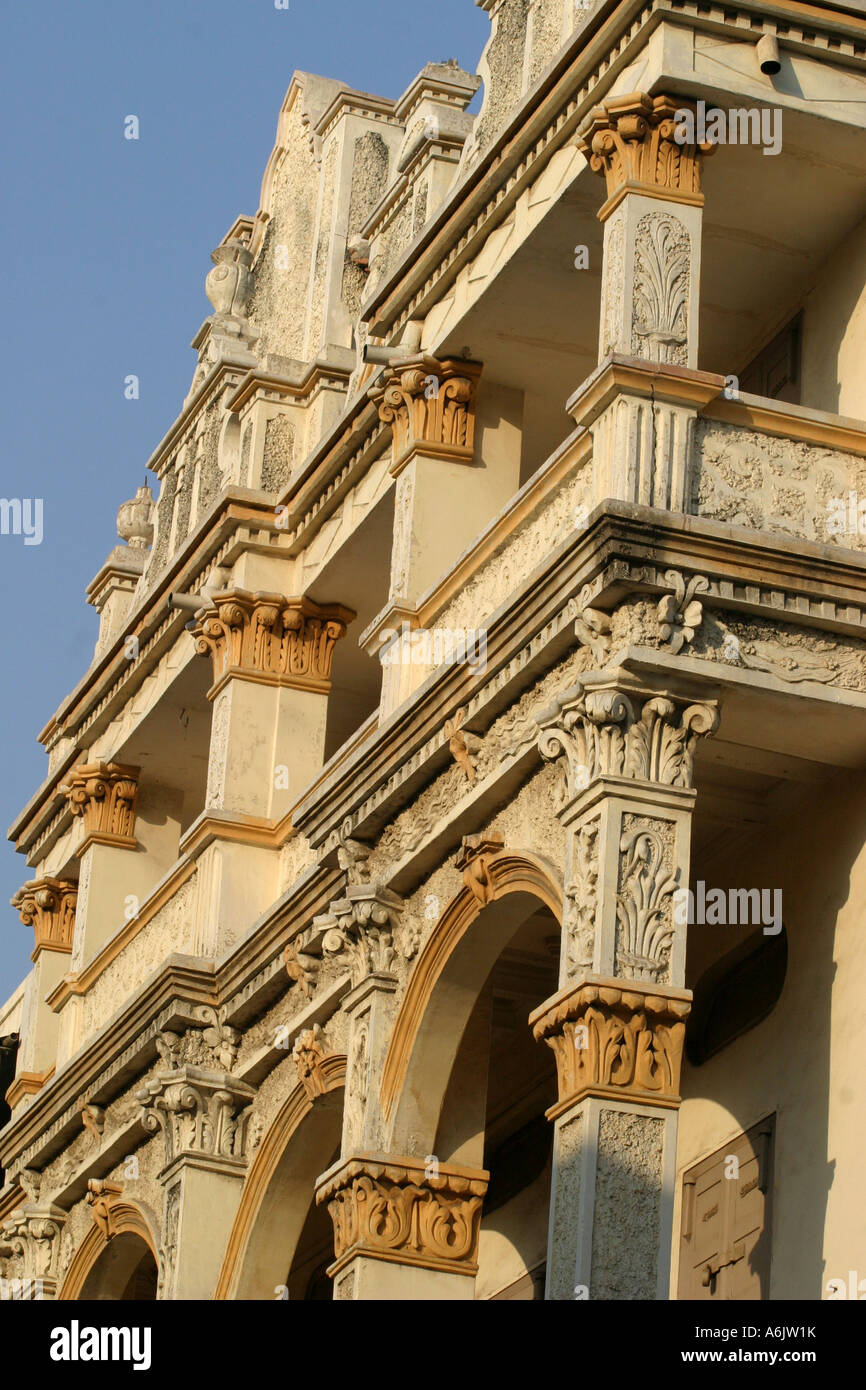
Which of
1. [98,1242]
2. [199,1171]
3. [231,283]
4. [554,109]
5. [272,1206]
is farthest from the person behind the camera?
[231,283]

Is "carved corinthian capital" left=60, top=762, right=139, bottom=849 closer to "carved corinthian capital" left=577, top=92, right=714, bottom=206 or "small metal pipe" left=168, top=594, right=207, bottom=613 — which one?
"small metal pipe" left=168, top=594, right=207, bottom=613

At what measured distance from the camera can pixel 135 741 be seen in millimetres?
22625

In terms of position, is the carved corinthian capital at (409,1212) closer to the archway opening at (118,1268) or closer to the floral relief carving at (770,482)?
the floral relief carving at (770,482)

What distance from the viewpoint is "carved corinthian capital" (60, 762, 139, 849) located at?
2298cm

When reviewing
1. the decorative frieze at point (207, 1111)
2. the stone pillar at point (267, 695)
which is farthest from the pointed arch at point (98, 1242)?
the stone pillar at point (267, 695)

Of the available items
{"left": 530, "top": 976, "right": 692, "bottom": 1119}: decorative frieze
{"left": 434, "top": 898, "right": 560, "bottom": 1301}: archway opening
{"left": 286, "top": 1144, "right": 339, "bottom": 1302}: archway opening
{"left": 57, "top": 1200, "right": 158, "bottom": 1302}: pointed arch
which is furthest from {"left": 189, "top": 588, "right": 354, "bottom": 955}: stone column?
{"left": 530, "top": 976, "right": 692, "bottom": 1119}: decorative frieze

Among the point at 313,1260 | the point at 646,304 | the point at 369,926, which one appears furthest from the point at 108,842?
the point at 646,304

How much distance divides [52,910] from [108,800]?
2153 millimetres

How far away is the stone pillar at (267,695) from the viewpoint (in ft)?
63.6

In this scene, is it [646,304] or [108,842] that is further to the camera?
[108,842]

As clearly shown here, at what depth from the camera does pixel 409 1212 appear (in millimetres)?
14820

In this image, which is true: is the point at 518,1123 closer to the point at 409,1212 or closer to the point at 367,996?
the point at 367,996

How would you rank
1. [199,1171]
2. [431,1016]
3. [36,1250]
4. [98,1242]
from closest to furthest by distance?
1. [431,1016]
2. [199,1171]
3. [98,1242]
4. [36,1250]

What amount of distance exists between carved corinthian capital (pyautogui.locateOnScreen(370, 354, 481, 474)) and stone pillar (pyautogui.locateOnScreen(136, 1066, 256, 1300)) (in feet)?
14.4
